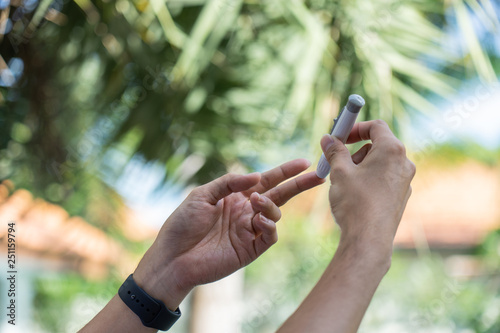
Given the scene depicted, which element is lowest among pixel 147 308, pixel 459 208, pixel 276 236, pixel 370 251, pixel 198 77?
pixel 459 208

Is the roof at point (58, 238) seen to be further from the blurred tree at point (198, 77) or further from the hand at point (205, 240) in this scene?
the hand at point (205, 240)

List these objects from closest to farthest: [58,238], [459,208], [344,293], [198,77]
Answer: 1. [344,293]
2. [198,77]
3. [58,238]
4. [459,208]

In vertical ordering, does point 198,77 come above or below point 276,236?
below

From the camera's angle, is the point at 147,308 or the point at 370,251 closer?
the point at 370,251

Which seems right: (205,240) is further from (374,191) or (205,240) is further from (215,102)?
(215,102)

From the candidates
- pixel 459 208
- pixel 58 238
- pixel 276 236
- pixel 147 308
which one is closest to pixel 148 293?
pixel 147 308

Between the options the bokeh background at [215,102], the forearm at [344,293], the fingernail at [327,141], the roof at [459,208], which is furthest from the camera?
the roof at [459,208]

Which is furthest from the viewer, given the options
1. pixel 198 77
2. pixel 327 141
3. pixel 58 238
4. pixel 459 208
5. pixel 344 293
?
pixel 459 208

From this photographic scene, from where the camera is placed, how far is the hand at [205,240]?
49 centimetres

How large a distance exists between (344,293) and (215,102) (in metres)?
1.13

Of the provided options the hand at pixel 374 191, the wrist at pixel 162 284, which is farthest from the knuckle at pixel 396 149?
the wrist at pixel 162 284

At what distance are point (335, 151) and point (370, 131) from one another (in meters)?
0.04

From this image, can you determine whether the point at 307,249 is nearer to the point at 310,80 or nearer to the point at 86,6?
the point at 310,80

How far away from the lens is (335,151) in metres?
0.40
